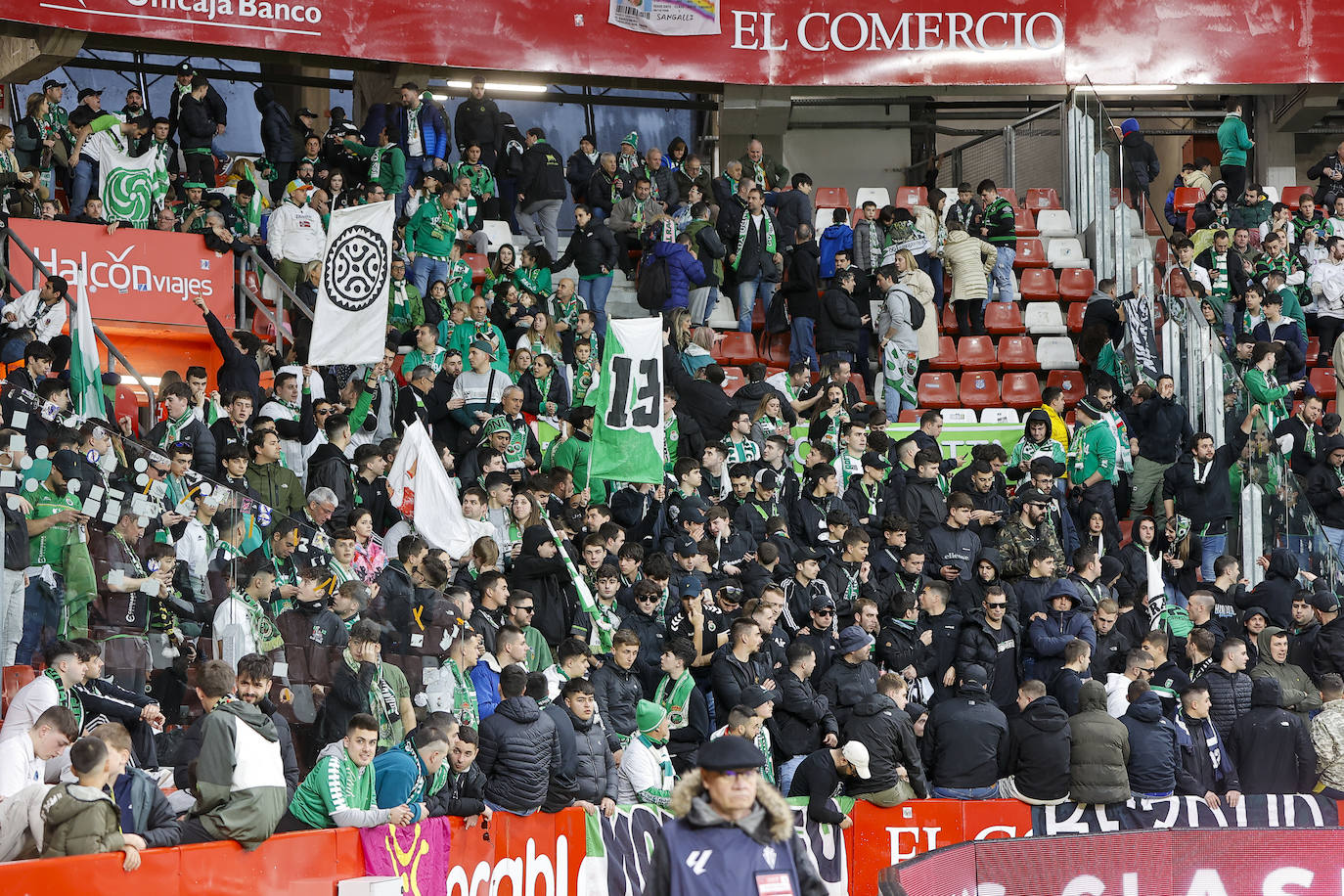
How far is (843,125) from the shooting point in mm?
26516

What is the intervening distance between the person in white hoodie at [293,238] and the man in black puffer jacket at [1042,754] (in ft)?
32.2

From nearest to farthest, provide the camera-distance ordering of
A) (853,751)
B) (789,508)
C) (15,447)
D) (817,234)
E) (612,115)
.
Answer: (15,447) < (853,751) < (789,508) < (817,234) < (612,115)

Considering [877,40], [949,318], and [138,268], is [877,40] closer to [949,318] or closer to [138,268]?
[949,318]

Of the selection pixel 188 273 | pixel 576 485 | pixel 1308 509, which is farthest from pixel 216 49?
pixel 1308 509

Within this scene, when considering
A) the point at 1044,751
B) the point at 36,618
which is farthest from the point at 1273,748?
the point at 36,618

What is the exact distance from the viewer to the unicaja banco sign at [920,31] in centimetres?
2348

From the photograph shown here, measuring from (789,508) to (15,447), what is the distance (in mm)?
7670

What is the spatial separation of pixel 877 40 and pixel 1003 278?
13.8ft

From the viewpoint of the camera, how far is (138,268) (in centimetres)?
1781

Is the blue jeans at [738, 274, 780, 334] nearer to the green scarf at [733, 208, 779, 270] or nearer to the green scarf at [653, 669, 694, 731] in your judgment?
the green scarf at [733, 208, 779, 270]

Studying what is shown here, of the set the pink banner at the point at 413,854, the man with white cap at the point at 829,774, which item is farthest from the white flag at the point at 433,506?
the pink banner at the point at 413,854

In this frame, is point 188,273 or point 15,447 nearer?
point 15,447

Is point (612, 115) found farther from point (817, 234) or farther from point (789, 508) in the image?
point (789, 508)

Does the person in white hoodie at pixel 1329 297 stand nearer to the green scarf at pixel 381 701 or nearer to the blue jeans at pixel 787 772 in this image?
the blue jeans at pixel 787 772
